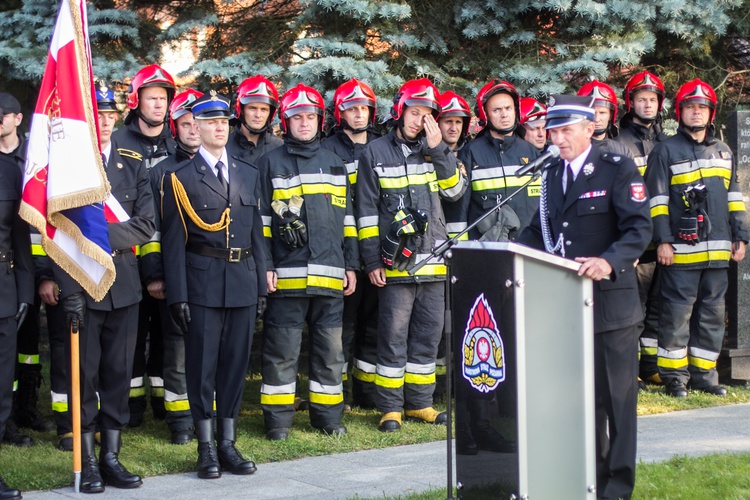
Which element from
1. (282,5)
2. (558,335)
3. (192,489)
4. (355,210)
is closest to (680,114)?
(355,210)

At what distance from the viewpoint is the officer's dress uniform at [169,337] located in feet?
24.7

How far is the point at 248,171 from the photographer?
283 inches

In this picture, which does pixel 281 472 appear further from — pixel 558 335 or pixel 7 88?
pixel 7 88

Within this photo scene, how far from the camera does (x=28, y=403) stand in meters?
8.04

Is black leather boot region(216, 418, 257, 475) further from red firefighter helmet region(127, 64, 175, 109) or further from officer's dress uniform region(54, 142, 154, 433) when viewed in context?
red firefighter helmet region(127, 64, 175, 109)

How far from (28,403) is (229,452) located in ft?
7.34

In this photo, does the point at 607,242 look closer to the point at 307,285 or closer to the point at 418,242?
the point at 418,242

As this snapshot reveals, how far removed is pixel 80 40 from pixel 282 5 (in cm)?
474

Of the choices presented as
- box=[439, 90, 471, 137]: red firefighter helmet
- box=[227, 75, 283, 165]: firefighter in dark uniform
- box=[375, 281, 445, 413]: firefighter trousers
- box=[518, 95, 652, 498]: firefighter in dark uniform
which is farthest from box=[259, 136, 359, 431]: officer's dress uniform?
box=[518, 95, 652, 498]: firefighter in dark uniform

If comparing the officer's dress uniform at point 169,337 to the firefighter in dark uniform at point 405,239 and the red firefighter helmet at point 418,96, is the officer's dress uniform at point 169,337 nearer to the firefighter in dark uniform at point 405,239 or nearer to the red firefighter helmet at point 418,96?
the firefighter in dark uniform at point 405,239

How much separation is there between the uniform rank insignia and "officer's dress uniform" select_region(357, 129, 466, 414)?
8.76ft

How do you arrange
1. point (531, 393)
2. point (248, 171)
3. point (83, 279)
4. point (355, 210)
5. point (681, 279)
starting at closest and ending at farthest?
point (531, 393), point (83, 279), point (248, 171), point (355, 210), point (681, 279)

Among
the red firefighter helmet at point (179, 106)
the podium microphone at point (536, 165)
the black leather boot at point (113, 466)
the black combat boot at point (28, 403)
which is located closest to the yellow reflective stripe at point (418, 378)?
the black leather boot at point (113, 466)

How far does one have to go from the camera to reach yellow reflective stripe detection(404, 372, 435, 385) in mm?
8352
